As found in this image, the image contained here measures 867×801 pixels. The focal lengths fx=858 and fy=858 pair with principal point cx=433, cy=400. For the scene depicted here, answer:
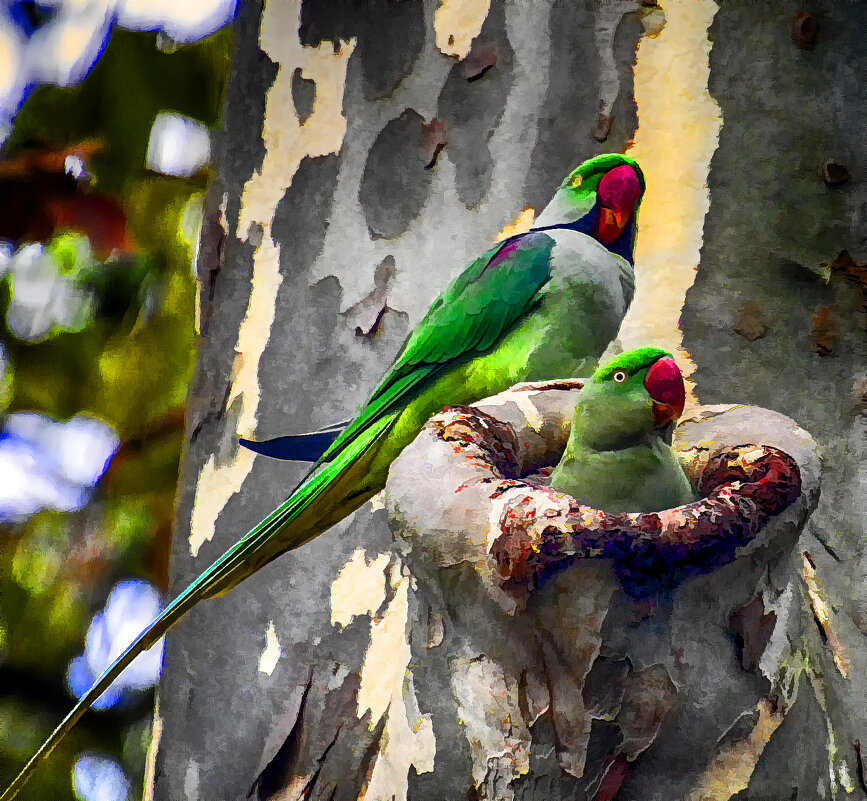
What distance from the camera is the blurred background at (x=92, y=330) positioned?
4.68ft

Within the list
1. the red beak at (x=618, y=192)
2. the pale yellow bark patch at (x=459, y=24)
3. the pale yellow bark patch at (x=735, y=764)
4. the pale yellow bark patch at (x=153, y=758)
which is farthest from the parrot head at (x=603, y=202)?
the pale yellow bark patch at (x=153, y=758)

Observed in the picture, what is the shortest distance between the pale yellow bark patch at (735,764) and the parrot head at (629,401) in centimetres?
24

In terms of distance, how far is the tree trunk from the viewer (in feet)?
2.98

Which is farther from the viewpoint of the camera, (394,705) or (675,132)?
(675,132)

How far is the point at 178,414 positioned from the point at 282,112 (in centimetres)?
71

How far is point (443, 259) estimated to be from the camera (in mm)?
995

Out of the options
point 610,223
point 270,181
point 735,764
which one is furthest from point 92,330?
point 735,764

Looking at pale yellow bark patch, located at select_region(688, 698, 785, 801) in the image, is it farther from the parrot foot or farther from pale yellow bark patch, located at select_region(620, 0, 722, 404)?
pale yellow bark patch, located at select_region(620, 0, 722, 404)

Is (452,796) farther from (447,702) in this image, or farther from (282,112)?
(282,112)

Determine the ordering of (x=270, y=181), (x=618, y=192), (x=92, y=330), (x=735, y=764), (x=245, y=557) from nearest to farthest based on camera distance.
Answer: (x=735, y=764)
(x=245, y=557)
(x=618, y=192)
(x=270, y=181)
(x=92, y=330)

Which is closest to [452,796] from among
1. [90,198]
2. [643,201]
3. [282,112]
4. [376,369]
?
[376,369]

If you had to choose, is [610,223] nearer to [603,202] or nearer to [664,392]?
[603,202]

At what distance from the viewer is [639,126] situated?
98 centimetres

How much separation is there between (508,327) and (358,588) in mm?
339
